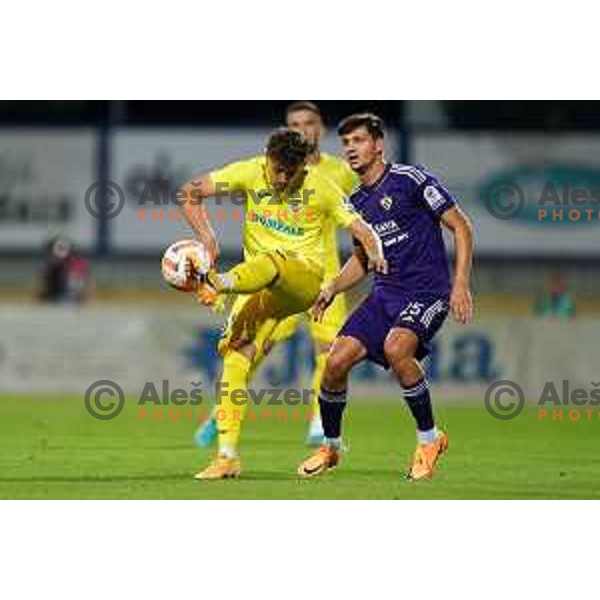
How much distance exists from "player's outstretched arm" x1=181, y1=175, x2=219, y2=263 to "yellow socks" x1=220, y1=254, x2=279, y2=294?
0.31m

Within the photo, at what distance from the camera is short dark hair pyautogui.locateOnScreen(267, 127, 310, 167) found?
10.9 meters

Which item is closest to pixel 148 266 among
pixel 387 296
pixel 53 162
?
pixel 53 162

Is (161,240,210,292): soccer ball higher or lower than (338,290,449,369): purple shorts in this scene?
higher

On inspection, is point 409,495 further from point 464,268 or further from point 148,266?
point 148,266

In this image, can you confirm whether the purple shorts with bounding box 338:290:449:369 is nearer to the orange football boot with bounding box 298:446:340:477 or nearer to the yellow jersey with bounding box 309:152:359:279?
the orange football boot with bounding box 298:446:340:477

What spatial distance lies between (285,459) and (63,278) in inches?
664

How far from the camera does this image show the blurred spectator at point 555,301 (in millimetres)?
26889

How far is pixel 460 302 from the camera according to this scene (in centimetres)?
1033

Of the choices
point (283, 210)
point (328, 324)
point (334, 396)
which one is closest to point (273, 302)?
point (334, 396)

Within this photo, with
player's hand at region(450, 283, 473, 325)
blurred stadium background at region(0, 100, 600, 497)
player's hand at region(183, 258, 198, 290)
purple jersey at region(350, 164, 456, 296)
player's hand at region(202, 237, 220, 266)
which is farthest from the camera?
blurred stadium background at region(0, 100, 600, 497)

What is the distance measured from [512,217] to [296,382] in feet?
47.5

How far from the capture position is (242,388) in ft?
35.5

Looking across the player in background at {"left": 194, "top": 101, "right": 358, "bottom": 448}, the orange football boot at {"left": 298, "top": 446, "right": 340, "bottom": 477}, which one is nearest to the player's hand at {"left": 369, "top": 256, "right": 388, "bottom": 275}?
the orange football boot at {"left": 298, "top": 446, "right": 340, "bottom": 477}

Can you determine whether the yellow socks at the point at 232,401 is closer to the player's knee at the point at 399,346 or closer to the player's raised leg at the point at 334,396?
the player's raised leg at the point at 334,396
